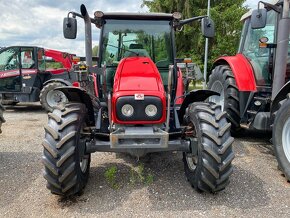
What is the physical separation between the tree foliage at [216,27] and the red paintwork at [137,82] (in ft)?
36.4

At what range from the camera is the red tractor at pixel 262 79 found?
13.1 feet

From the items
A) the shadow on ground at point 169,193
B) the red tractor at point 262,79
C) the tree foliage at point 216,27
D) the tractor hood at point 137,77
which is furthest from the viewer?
the tree foliage at point 216,27

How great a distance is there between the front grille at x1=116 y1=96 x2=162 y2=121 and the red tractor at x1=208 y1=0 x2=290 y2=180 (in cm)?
167

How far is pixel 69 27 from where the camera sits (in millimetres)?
4191

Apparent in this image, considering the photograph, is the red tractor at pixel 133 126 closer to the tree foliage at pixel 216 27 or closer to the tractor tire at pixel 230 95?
the tractor tire at pixel 230 95

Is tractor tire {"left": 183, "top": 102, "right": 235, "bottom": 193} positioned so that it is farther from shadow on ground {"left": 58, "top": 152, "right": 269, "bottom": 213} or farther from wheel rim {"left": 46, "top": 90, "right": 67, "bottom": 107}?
wheel rim {"left": 46, "top": 90, "right": 67, "bottom": 107}

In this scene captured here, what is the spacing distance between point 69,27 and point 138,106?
1611 mm

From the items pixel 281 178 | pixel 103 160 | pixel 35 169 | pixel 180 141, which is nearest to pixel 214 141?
pixel 180 141

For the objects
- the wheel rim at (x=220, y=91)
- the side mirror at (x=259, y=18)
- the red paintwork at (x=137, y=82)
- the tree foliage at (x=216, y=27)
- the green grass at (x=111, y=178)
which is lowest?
the green grass at (x=111, y=178)

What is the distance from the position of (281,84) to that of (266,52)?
2.95 ft

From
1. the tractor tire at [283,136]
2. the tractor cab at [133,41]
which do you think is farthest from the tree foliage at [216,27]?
the tractor tire at [283,136]

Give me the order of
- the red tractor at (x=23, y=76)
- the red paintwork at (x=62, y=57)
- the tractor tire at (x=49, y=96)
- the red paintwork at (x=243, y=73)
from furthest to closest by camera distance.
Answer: the red paintwork at (x=62, y=57), the red tractor at (x=23, y=76), the tractor tire at (x=49, y=96), the red paintwork at (x=243, y=73)

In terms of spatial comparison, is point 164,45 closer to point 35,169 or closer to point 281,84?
point 281,84

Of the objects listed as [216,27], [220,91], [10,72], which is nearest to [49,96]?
[10,72]
